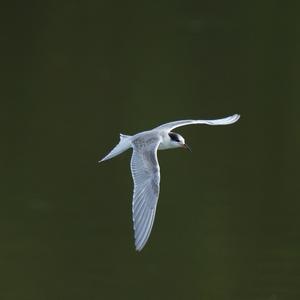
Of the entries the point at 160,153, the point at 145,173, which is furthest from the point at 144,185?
the point at 160,153

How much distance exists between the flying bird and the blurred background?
103cm

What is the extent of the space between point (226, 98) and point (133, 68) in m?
1.49

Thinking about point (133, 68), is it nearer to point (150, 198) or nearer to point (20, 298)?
point (20, 298)

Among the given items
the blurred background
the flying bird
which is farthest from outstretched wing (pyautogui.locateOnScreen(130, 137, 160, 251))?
the blurred background

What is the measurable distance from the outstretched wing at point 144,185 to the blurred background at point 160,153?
112 cm

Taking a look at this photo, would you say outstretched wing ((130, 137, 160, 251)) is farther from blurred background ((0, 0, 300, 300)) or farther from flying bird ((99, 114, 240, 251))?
blurred background ((0, 0, 300, 300))

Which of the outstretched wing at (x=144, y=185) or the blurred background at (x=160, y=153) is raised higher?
the outstretched wing at (x=144, y=185)

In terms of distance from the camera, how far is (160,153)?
1076 centimetres

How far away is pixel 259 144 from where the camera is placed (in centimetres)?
1055

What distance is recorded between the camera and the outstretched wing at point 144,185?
632 centimetres

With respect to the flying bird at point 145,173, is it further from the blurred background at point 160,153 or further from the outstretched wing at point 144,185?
the blurred background at point 160,153

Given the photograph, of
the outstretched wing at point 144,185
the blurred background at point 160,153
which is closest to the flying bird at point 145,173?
the outstretched wing at point 144,185

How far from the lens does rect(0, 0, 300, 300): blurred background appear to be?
26.6 feet

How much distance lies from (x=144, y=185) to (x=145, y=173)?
0.13 m
